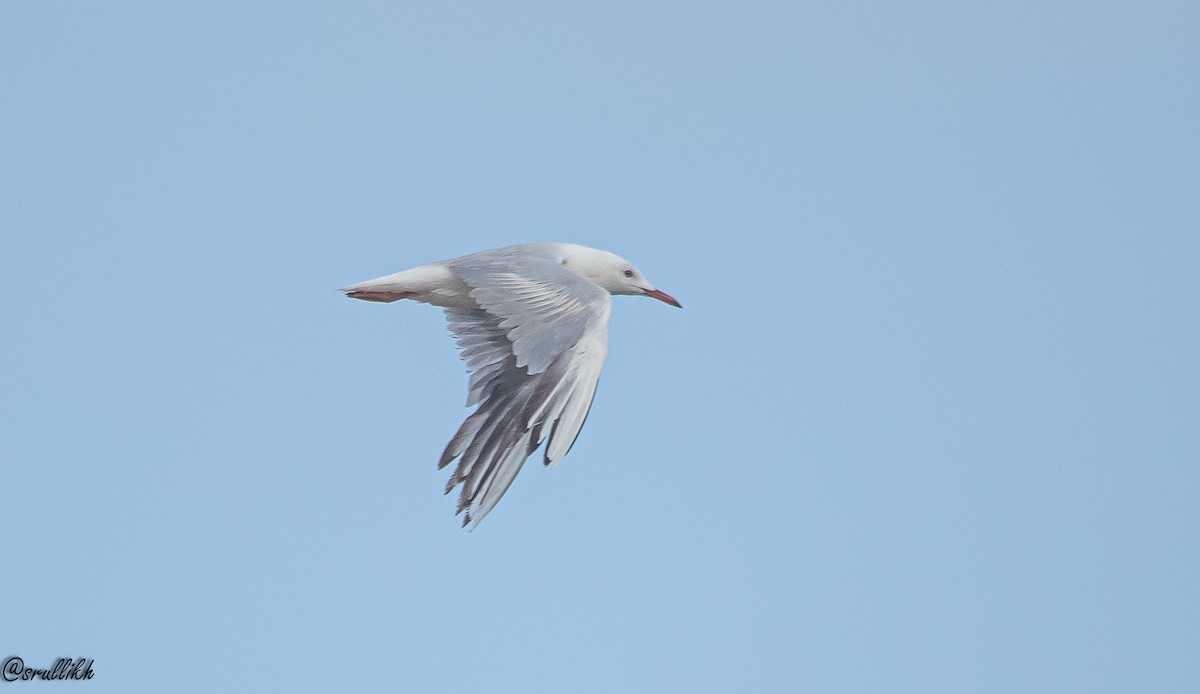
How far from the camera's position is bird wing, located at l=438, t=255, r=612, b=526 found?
6.34m

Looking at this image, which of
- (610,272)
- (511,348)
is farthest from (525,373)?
(610,272)

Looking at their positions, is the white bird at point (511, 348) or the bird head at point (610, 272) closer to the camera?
the white bird at point (511, 348)

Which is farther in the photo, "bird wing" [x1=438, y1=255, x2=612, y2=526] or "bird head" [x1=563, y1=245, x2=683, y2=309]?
"bird head" [x1=563, y1=245, x2=683, y2=309]

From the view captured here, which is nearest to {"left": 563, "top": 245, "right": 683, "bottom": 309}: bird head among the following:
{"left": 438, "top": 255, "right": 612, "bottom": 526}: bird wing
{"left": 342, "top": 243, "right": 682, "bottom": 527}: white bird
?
{"left": 342, "top": 243, "right": 682, "bottom": 527}: white bird

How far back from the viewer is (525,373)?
7246mm

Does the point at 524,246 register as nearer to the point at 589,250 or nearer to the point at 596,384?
the point at 589,250

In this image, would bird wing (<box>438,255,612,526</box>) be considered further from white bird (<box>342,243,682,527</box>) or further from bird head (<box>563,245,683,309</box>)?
bird head (<box>563,245,683,309</box>)

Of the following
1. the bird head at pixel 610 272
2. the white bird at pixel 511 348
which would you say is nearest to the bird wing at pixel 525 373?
the white bird at pixel 511 348

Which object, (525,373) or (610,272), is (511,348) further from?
(610,272)

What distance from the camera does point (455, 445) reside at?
6.86 m

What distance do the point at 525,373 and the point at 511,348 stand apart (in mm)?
378

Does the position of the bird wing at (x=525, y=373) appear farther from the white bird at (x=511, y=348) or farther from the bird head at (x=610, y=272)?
the bird head at (x=610, y=272)

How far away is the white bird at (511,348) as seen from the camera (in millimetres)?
6391

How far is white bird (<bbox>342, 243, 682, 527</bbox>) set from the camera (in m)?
6.39
